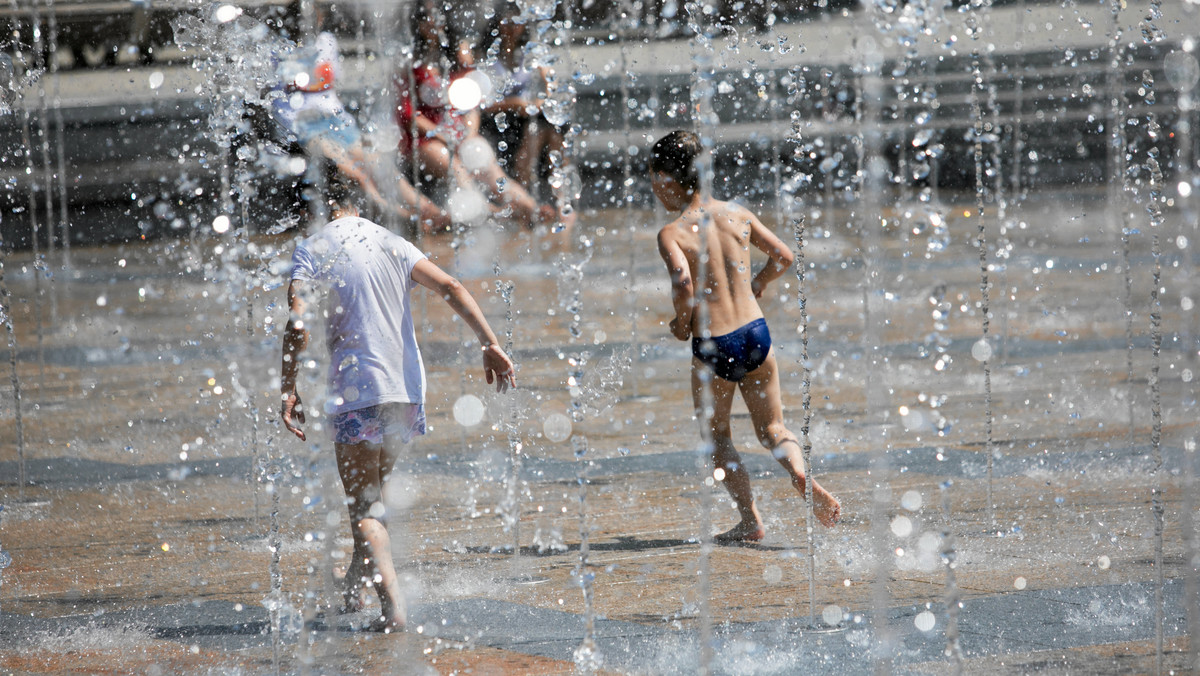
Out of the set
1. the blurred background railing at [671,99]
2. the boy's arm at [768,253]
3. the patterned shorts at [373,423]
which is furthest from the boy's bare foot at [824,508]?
the blurred background railing at [671,99]

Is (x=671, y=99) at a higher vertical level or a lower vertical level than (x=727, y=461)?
higher

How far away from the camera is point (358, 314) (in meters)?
3.72

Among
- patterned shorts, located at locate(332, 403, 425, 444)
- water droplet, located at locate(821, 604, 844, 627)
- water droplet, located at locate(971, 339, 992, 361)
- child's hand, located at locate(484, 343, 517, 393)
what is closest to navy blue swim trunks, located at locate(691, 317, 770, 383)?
child's hand, located at locate(484, 343, 517, 393)

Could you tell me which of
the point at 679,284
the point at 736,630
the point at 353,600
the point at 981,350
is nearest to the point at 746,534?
the point at 679,284

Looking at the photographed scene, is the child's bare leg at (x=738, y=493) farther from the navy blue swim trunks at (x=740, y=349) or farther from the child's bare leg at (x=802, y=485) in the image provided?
the navy blue swim trunks at (x=740, y=349)

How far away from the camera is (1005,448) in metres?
5.86

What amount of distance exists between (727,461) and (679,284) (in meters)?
0.61

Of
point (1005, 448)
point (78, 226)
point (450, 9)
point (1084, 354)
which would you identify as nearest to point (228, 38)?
point (1005, 448)

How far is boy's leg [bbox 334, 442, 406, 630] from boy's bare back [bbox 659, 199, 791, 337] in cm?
122

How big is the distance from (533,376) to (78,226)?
10.3m

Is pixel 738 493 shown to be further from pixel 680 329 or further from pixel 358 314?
pixel 358 314

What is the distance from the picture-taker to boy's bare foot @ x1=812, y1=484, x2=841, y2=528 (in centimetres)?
426

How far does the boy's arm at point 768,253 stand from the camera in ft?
14.9

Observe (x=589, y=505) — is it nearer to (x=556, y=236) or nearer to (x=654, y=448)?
(x=654, y=448)
